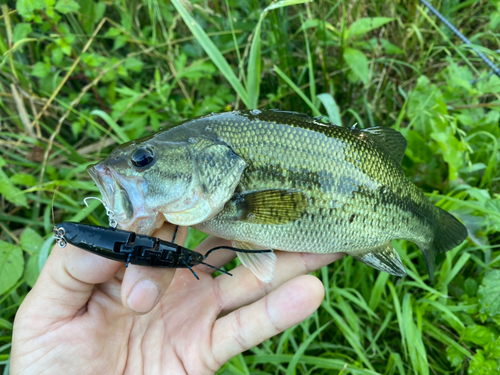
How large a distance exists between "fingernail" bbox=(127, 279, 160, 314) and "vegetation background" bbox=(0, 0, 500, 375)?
0.82 m

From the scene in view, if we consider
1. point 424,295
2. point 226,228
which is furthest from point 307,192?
point 424,295

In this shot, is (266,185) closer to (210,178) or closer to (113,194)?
(210,178)

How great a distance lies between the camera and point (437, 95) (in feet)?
9.04

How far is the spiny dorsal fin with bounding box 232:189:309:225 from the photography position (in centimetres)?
187

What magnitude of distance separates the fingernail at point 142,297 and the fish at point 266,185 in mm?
286

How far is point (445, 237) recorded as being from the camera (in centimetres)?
233

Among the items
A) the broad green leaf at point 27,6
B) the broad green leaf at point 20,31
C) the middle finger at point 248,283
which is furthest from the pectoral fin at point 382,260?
the broad green leaf at point 20,31

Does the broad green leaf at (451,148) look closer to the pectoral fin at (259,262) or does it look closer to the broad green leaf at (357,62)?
the broad green leaf at (357,62)

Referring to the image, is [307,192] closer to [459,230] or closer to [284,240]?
[284,240]

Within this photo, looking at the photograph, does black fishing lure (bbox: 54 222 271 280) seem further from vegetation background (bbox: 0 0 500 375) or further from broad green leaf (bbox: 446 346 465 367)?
broad green leaf (bbox: 446 346 465 367)

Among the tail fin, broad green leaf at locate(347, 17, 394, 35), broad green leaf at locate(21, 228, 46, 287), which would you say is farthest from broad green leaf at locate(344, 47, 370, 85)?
broad green leaf at locate(21, 228, 46, 287)

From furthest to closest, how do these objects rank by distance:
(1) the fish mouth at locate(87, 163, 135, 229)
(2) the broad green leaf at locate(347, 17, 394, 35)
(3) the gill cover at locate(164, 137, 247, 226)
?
(2) the broad green leaf at locate(347, 17, 394, 35), (3) the gill cover at locate(164, 137, 247, 226), (1) the fish mouth at locate(87, 163, 135, 229)

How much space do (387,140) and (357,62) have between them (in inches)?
37.0

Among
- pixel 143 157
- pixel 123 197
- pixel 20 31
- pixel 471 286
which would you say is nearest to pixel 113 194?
pixel 123 197
